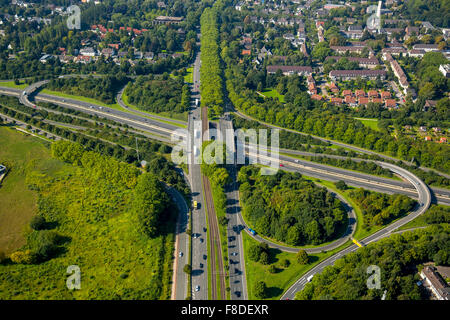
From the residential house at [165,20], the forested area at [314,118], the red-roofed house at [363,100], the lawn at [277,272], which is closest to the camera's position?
the lawn at [277,272]

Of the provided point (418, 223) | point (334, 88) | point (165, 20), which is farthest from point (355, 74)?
point (165, 20)

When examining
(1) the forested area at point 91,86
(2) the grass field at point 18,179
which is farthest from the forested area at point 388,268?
(1) the forested area at point 91,86

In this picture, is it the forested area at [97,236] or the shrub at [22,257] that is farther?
the shrub at [22,257]

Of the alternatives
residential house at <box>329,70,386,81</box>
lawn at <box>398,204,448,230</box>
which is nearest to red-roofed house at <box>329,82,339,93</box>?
residential house at <box>329,70,386,81</box>

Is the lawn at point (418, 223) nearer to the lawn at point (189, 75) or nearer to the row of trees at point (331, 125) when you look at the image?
the row of trees at point (331, 125)

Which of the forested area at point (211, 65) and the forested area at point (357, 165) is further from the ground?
the forested area at point (211, 65)

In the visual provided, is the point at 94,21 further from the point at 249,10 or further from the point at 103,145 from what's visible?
the point at 103,145
